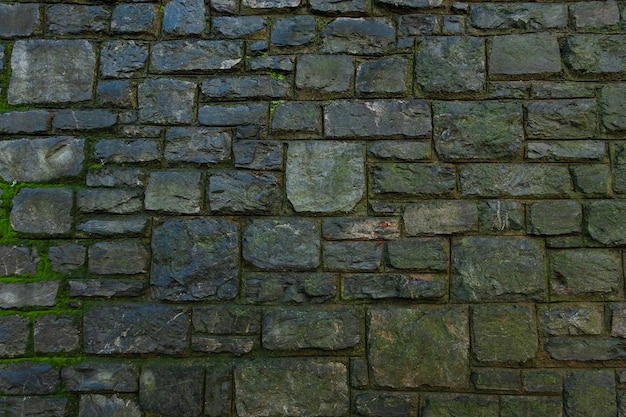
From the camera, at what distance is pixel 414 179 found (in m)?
2.70

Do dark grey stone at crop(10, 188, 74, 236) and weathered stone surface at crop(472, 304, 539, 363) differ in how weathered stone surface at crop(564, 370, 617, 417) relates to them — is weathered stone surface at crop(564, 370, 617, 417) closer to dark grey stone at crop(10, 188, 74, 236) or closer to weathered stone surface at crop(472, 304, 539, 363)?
weathered stone surface at crop(472, 304, 539, 363)

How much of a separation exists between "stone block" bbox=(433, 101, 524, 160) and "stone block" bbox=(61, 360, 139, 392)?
1.79 meters

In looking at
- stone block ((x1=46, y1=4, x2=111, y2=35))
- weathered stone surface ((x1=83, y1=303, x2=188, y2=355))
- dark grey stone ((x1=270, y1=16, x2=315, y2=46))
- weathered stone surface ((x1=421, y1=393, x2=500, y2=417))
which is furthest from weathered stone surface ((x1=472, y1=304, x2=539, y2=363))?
stone block ((x1=46, y1=4, x2=111, y2=35))

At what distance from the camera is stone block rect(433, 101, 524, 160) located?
2.72 m

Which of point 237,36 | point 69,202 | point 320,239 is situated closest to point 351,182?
point 320,239

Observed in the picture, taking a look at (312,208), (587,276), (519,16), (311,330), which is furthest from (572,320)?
(519,16)

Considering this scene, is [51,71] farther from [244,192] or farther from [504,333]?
[504,333]

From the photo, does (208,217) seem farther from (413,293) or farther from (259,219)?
(413,293)

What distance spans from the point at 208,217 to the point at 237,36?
36.7 inches

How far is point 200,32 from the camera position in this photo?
2869 millimetres

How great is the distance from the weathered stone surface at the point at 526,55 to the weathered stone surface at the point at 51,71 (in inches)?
79.9

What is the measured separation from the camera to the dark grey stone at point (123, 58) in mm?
2850

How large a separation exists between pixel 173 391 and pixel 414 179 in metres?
1.49

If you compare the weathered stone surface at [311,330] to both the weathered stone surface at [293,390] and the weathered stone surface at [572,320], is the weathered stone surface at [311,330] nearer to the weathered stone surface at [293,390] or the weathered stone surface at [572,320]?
the weathered stone surface at [293,390]
